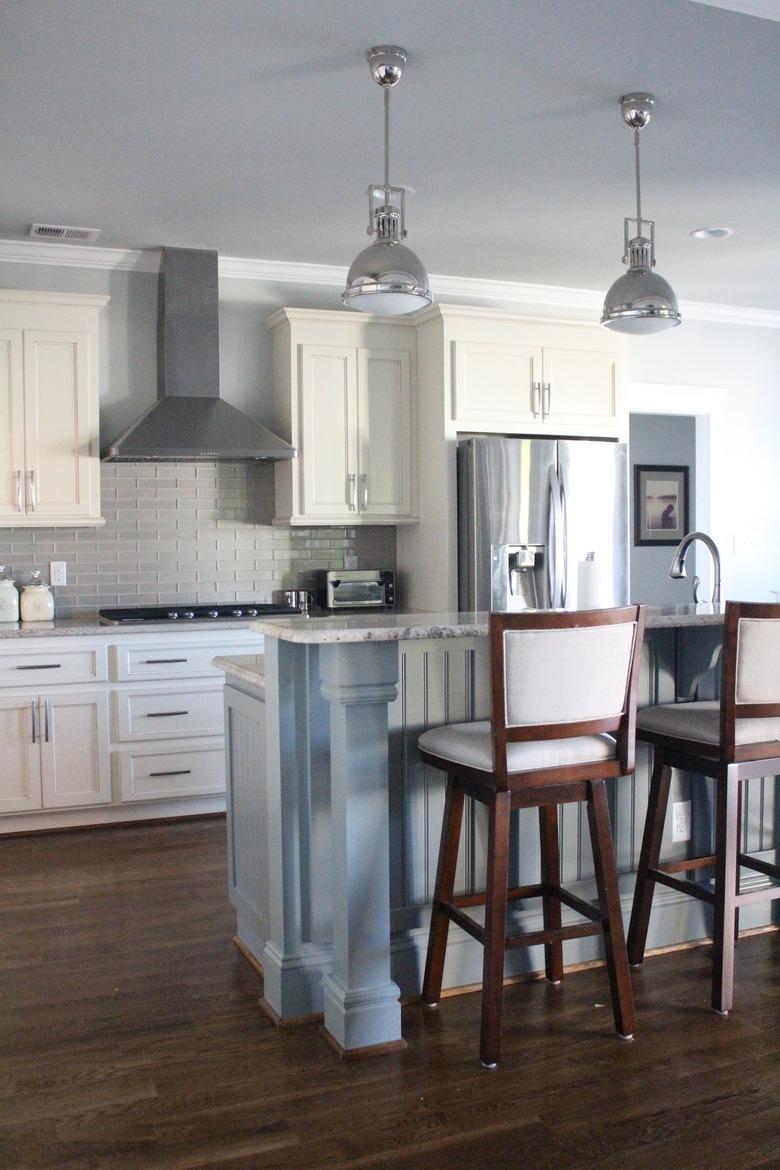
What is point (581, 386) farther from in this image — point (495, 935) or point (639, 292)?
point (495, 935)

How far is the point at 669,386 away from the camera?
6109 millimetres

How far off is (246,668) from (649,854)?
3.98 ft

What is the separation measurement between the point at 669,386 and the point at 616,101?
9.61 ft

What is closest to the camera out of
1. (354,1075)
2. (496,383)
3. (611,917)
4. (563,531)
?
(354,1075)

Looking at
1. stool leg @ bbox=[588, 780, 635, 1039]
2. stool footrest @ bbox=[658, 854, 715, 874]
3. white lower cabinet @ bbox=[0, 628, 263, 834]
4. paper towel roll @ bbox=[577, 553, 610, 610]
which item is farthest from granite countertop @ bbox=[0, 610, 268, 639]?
stool leg @ bbox=[588, 780, 635, 1039]

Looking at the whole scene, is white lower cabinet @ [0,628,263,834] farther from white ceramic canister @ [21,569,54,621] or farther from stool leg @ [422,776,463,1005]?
stool leg @ [422,776,463,1005]

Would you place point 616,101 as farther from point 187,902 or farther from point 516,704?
point 187,902

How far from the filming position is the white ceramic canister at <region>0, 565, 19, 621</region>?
4656mm

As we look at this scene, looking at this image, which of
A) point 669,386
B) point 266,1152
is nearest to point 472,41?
point 266,1152

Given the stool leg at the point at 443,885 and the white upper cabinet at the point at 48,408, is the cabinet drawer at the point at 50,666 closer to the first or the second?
the white upper cabinet at the point at 48,408

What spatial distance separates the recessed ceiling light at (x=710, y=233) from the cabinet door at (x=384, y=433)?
57.4 inches

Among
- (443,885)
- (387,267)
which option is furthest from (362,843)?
(387,267)

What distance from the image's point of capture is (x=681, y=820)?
3.12 m

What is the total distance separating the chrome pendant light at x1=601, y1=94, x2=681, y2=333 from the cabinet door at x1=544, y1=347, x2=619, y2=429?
76.4 inches
